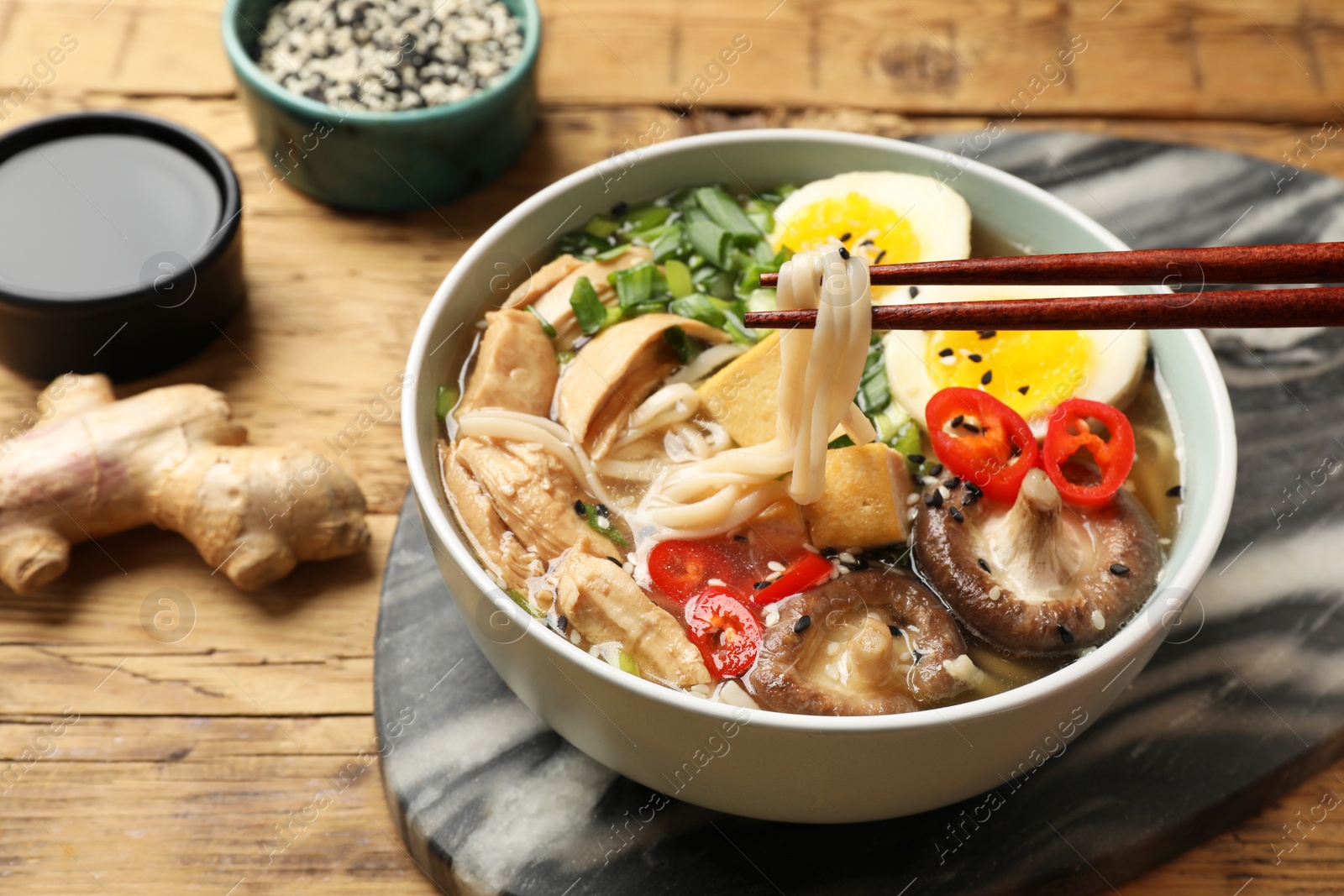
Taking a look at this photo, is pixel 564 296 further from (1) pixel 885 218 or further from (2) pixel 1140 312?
(2) pixel 1140 312

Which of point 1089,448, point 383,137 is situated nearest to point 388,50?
point 383,137

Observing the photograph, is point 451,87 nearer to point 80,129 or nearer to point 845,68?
point 80,129

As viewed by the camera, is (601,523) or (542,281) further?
(542,281)

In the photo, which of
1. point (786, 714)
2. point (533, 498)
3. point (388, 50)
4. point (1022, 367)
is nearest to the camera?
point (786, 714)

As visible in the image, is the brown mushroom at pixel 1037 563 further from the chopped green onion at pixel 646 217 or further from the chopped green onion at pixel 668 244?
the chopped green onion at pixel 646 217

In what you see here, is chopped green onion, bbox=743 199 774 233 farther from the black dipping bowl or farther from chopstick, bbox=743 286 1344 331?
the black dipping bowl

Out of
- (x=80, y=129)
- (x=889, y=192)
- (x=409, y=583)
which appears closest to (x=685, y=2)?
(x=889, y=192)

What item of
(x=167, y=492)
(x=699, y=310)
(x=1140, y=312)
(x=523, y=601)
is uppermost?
(x=1140, y=312)
